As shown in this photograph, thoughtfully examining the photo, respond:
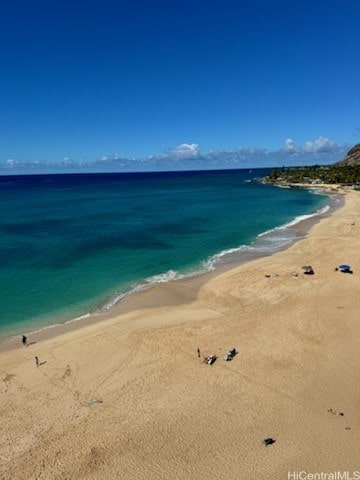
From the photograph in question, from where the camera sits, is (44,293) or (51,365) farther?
(44,293)

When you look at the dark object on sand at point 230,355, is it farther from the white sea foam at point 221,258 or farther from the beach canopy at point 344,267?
the beach canopy at point 344,267

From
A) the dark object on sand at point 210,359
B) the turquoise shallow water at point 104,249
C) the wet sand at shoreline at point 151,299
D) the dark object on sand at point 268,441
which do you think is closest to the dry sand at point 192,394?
the dark object on sand at point 268,441

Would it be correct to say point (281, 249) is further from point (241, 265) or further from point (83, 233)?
point (83, 233)

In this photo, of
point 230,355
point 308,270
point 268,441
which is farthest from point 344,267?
point 268,441

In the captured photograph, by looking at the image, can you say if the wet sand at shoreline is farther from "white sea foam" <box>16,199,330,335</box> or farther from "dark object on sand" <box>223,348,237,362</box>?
"dark object on sand" <box>223,348,237,362</box>

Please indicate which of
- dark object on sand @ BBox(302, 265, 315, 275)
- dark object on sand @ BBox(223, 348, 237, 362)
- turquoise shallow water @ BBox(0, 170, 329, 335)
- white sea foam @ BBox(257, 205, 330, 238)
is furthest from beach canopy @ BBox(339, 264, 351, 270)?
white sea foam @ BBox(257, 205, 330, 238)

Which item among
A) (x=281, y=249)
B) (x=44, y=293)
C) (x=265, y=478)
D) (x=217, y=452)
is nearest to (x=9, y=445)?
(x=217, y=452)

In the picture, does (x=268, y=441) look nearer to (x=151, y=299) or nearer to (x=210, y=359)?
(x=210, y=359)

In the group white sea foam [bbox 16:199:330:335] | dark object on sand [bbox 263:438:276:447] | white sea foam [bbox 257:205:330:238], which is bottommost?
dark object on sand [bbox 263:438:276:447]
